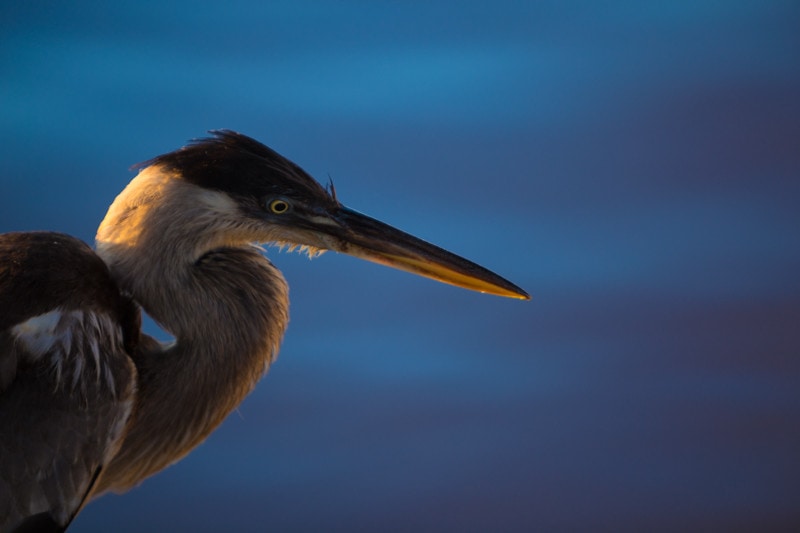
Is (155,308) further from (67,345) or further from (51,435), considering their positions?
(51,435)

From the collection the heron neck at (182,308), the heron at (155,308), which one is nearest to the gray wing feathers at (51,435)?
the heron at (155,308)

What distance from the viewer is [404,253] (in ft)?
6.71

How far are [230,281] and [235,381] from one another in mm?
215

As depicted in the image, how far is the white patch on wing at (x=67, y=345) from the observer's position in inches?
69.3

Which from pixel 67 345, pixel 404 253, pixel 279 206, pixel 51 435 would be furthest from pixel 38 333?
pixel 404 253

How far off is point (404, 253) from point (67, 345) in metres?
0.71

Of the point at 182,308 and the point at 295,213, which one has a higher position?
the point at 295,213

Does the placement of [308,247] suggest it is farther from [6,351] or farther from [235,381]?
[6,351]

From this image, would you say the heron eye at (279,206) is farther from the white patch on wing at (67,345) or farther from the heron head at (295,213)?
the white patch on wing at (67,345)

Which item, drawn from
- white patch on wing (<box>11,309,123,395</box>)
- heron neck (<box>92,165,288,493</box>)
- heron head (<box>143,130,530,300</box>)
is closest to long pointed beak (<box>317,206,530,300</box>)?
heron head (<box>143,130,530,300</box>)

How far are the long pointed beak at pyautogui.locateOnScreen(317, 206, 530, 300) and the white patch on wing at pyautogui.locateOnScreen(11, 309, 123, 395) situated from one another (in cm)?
52

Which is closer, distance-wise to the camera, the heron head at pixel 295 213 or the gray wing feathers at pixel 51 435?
the gray wing feathers at pixel 51 435

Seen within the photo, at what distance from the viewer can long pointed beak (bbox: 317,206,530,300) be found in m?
2.03

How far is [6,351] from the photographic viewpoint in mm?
1741
